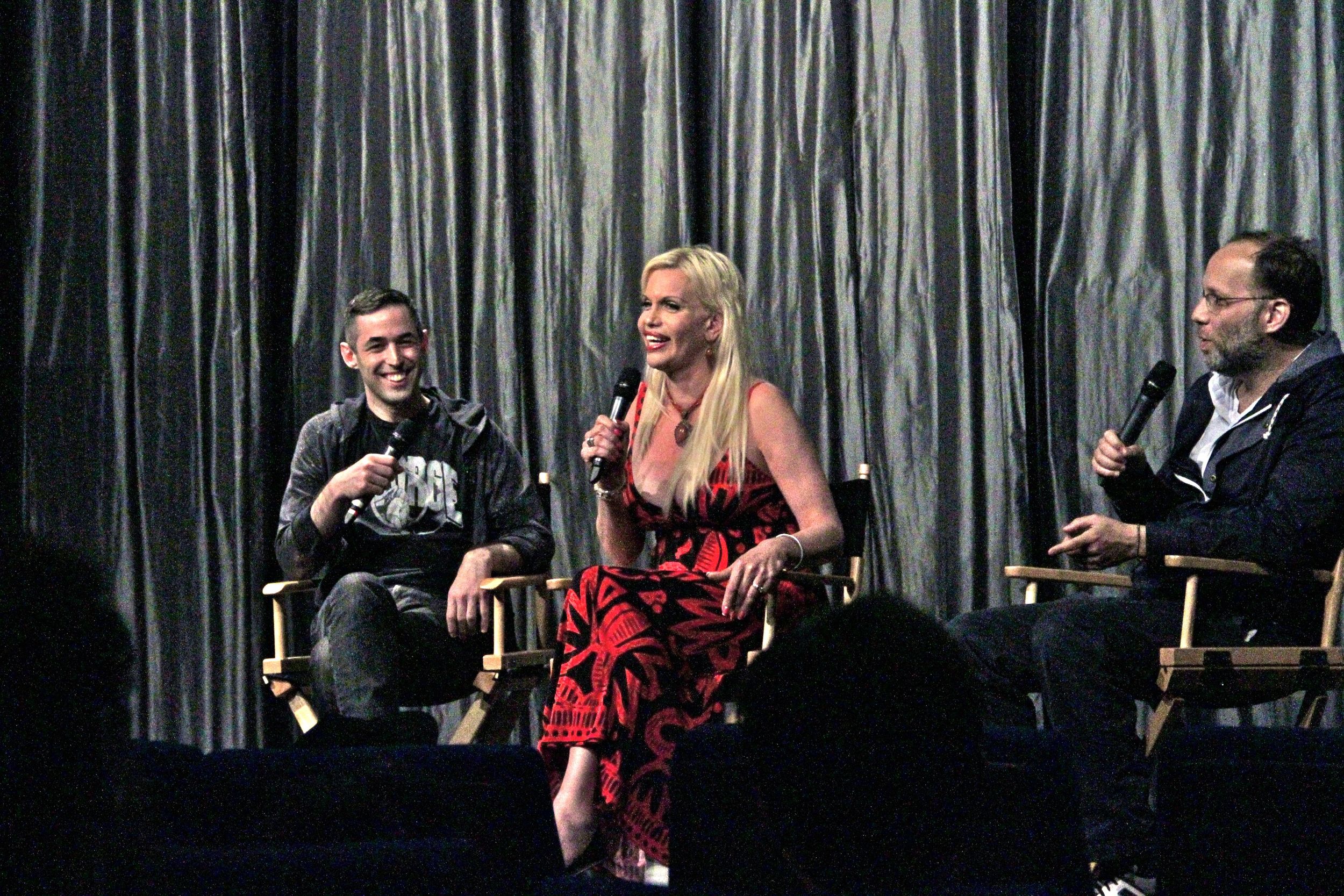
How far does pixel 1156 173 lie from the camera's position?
12.4 ft

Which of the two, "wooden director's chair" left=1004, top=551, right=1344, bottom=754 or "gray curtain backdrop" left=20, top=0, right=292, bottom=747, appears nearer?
"wooden director's chair" left=1004, top=551, right=1344, bottom=754

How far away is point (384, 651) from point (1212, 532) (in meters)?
1.69

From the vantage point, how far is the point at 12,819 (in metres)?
0.63

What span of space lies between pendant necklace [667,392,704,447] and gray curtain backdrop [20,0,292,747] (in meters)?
1.48

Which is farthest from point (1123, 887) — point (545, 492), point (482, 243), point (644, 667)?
point (482, 243)

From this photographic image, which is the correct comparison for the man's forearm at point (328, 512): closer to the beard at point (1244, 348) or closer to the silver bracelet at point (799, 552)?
the silver bracelet at point (799, 552)

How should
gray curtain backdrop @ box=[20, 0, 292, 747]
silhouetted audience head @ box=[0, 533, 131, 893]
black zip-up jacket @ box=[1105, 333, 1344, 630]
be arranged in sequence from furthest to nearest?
gray curtain backdrop @ box=[20, 0, 292, 747], black zip-up jacket @ box=[1105, 333, 1344, 630], silhouetted audience head @ box=[0, 533, 131, 893]

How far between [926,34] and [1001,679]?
1.76 m

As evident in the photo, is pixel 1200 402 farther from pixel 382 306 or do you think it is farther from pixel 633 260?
pixel 382 306

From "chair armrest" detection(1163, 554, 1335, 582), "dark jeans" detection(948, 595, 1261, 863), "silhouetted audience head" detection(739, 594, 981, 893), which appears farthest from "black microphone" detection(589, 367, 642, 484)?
"silhouetted audience head" detection(739, 594, 981, 893)

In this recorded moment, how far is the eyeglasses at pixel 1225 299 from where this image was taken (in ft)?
9.77

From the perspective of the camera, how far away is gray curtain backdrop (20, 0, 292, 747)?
425cm

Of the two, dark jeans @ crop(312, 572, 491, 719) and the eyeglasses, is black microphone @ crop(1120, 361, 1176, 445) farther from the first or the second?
dark jeans @ crop(312, 572, 491, 719)

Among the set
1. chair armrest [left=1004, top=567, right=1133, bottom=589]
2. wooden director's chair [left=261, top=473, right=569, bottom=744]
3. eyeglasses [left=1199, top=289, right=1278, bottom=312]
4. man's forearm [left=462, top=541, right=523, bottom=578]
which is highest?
eyeglasses [left=1199, top=289, right=1278, bottom=312]
